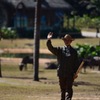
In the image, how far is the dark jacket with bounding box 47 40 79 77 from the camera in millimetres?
11086

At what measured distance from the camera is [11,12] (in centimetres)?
6088

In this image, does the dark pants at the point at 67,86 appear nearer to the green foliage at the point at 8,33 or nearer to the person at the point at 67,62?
the person at the point at 67,62

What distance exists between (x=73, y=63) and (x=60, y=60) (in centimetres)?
30

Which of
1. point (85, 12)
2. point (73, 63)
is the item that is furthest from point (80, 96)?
point (85, 12)

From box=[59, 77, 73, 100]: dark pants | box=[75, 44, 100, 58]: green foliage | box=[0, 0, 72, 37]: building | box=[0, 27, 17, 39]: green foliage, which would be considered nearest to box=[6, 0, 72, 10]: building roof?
box=[0, 0, 72, 37]: building

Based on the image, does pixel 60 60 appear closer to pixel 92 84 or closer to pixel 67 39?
pixel 67 39

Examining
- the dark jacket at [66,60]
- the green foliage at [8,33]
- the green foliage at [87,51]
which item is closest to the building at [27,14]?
the green foliage at [8,33]

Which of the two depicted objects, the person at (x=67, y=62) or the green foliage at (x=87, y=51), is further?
the green foliage at (x=87, y=51)

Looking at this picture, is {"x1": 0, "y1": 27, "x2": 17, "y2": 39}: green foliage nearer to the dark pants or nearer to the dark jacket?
the dark pants

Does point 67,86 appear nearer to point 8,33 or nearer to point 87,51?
point 87,51

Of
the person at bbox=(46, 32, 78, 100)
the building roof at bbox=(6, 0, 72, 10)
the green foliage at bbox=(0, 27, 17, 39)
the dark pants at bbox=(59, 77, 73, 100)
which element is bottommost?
the green foliage at bbox=(0, 27, 17, 39)

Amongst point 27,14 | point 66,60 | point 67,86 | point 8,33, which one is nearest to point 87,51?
point 67,86

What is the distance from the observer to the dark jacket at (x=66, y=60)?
36.4 ft

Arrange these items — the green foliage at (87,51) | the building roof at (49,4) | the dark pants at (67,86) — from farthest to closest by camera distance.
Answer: the building roof at (49,4) → the green foliage at (87,51) → the dark pants at (67,86)
